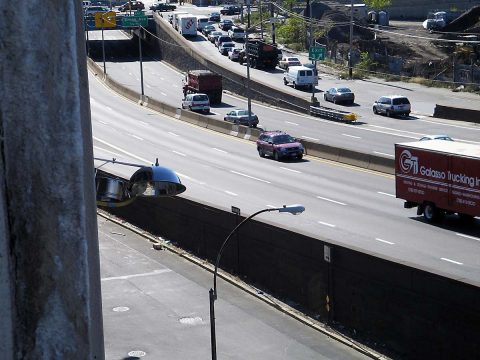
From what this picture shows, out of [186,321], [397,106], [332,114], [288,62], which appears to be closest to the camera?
[186,321]

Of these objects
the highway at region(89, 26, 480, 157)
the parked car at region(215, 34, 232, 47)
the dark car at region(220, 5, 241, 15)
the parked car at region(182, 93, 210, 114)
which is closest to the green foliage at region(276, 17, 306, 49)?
the parked car at region(215, 34, 232, 47)

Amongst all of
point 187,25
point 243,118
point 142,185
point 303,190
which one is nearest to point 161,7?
point 187,25

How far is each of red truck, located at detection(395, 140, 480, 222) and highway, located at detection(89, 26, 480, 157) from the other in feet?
47.5

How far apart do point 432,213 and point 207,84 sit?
4072cm

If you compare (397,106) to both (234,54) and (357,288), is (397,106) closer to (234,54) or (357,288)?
(234,54)

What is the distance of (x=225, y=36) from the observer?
96000 millimetres

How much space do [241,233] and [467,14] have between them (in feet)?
231

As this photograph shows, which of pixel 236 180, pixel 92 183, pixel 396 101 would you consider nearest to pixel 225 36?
pixel 396 101

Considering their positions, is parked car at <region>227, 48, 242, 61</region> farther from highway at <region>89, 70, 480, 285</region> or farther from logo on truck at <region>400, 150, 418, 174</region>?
logo on truck at <region>400, 150, 418, 174</region>

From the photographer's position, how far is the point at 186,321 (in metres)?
24.3

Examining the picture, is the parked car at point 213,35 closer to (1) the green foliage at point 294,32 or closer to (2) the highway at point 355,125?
(1) the green foliage at point 294,32

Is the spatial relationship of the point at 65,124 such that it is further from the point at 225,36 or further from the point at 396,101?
the point at 225,36

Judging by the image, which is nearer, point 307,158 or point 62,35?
point 62,35

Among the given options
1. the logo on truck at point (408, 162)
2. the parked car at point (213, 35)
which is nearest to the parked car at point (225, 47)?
the parked car at point (213, 35)
